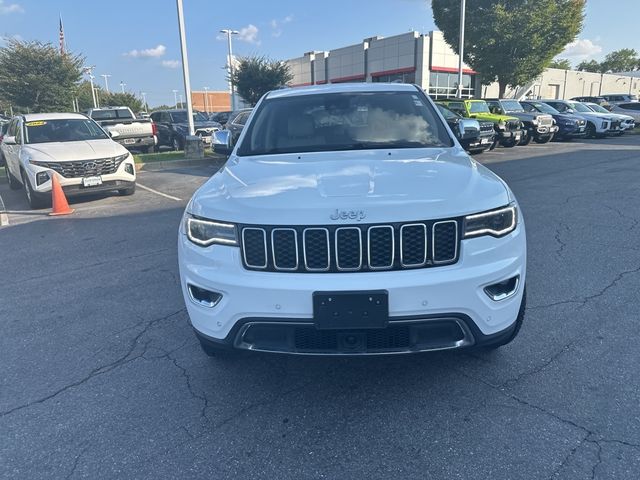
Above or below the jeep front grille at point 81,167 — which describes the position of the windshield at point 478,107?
Answer: above

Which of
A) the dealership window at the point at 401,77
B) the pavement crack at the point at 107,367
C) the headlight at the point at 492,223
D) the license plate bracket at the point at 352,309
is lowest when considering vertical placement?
the pavement crack at the point at 107,367

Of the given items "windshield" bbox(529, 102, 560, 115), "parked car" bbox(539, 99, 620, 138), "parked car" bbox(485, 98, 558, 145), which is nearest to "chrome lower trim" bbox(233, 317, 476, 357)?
"parked car" bbox(485, 98, 558, 145)

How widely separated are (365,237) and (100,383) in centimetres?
203

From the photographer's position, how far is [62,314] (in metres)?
4.14

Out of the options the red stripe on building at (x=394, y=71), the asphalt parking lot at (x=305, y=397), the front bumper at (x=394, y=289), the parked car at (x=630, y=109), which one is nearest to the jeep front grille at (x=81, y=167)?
the asphalt parking lot at (x=305, y=397)

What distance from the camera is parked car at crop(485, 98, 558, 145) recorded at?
1872 centimetres

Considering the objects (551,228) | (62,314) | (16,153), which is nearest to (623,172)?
(551,228)

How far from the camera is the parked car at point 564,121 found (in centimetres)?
2030

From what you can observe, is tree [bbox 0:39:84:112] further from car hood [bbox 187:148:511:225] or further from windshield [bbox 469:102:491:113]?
car hood [bbox 187:148:511:225]

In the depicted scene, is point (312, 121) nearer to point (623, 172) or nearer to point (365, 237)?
point (365, 237)

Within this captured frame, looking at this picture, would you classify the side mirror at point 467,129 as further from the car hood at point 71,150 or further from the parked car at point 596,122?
the parked car at point 596,122

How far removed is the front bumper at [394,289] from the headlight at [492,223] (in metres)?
0.04

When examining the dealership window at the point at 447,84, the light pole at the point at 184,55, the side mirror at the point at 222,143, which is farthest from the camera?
the dealership window at the point at 447,84

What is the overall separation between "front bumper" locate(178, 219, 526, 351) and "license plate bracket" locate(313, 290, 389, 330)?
3cm
